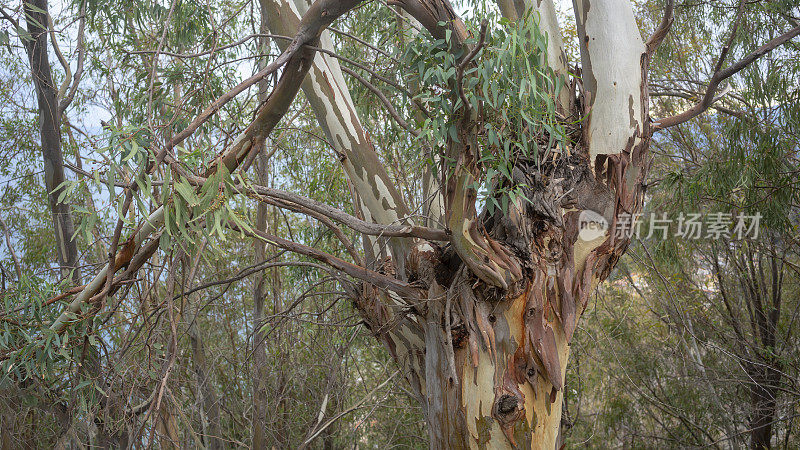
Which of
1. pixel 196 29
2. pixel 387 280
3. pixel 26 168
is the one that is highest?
pixel 196 29

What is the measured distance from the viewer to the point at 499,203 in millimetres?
2100

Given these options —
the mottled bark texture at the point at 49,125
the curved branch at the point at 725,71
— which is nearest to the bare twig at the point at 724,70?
the curved branch at the point at 725,71

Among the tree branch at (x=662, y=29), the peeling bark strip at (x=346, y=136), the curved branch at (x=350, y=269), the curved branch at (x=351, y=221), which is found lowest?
the curved branch at (x=350, y=269)

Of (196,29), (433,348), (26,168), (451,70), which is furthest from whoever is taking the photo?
(26,168)

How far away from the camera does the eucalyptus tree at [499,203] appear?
5.95 ft

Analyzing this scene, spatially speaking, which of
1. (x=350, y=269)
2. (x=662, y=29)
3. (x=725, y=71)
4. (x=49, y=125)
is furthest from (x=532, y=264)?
(x=49, y=125)

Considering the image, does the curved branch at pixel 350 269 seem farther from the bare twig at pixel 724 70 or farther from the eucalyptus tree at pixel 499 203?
the bare twig at pixel 724 70

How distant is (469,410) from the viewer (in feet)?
6.73

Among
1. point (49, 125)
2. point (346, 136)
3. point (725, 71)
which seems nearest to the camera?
point (725, 71)

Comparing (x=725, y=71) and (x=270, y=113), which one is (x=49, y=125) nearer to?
(x=270, y=113)

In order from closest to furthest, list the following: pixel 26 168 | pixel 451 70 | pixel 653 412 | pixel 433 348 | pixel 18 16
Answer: pixel 451 70
pixel 433 348
pixel 18 16
pixel 26 168
pixel 653 412

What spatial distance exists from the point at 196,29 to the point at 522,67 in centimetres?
281

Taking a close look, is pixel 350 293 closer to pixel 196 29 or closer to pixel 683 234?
pixel 196 29

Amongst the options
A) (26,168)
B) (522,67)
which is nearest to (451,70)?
(522,67)
